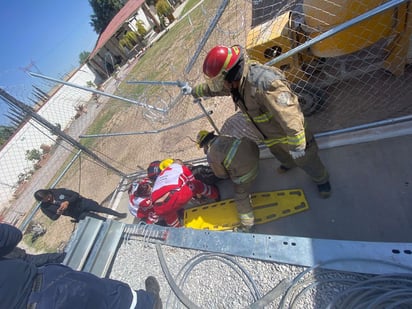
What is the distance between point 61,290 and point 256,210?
7.48 ft

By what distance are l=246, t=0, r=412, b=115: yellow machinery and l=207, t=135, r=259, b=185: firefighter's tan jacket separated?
1.33 m

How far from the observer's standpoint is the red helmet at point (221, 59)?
6.97ft

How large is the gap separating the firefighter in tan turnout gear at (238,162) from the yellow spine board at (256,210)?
0.78ft

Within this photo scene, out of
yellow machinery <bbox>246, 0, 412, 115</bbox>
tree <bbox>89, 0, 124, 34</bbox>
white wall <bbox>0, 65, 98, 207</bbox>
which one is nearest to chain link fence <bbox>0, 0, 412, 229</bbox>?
yellow machinery <bbox>246, 0, 412, 115</bbox>

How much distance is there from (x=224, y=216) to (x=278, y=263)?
1864 mm

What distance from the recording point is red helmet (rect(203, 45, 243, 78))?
2.12 meters

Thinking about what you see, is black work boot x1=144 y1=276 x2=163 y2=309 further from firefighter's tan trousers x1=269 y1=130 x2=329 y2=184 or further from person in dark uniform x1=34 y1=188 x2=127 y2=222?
person in dark uniform x1=34 y1=188 x2=127 y2=222

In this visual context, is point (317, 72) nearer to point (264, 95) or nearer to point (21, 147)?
point (264, 95)

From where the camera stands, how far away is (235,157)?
2.77 meters

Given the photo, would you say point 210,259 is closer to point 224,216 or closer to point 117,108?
point 224,216

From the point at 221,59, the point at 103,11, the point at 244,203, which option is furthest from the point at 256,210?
the point at 103,11

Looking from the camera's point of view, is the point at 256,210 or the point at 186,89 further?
the point at 256,210

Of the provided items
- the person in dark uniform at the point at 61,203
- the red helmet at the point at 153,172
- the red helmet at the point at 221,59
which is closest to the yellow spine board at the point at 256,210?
the red helmet at the point at 153,172

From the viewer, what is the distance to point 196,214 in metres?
3.66
